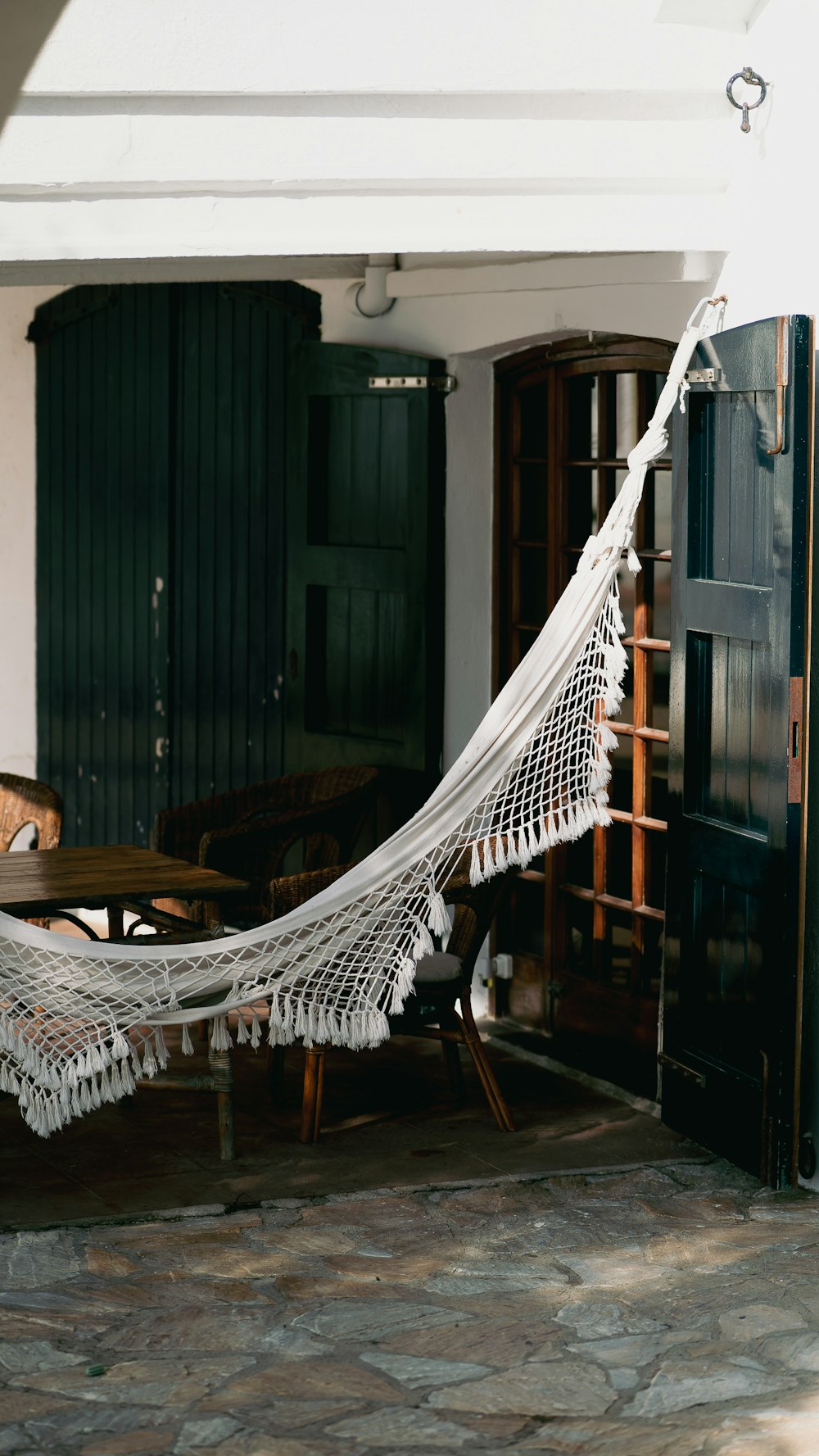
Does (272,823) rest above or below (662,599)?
below

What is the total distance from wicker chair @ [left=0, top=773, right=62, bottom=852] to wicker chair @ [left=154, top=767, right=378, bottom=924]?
1.04ft

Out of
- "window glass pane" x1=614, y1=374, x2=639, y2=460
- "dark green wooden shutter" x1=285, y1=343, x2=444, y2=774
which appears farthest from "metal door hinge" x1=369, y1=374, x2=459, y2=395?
"window glass pane" x1=614, y1=374, x2=639, y2=460

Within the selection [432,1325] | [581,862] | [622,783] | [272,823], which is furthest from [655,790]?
[432,1325]

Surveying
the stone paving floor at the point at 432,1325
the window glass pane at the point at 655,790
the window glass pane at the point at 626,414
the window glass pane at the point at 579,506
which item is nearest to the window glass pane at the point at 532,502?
the window glass pane at the point at 579,506

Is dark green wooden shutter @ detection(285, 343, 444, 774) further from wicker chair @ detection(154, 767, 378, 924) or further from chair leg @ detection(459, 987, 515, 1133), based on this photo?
chair leg @ detection(459, 987, 515, 1133)

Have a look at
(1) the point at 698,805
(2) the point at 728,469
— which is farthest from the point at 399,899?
(2) the point at 728,469

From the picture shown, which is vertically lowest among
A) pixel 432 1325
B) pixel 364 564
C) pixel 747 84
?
pixel 432 1325

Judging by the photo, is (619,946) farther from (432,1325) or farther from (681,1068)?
(432,1325)

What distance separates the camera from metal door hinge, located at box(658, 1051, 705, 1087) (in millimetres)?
4602

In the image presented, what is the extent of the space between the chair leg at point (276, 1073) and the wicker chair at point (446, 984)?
182mm

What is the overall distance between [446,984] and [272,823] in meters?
1.01

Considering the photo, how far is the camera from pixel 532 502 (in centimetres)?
579

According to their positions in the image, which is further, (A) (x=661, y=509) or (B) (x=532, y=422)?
(B) (x=532, y=422)

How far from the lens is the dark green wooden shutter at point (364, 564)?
5.98 metres
